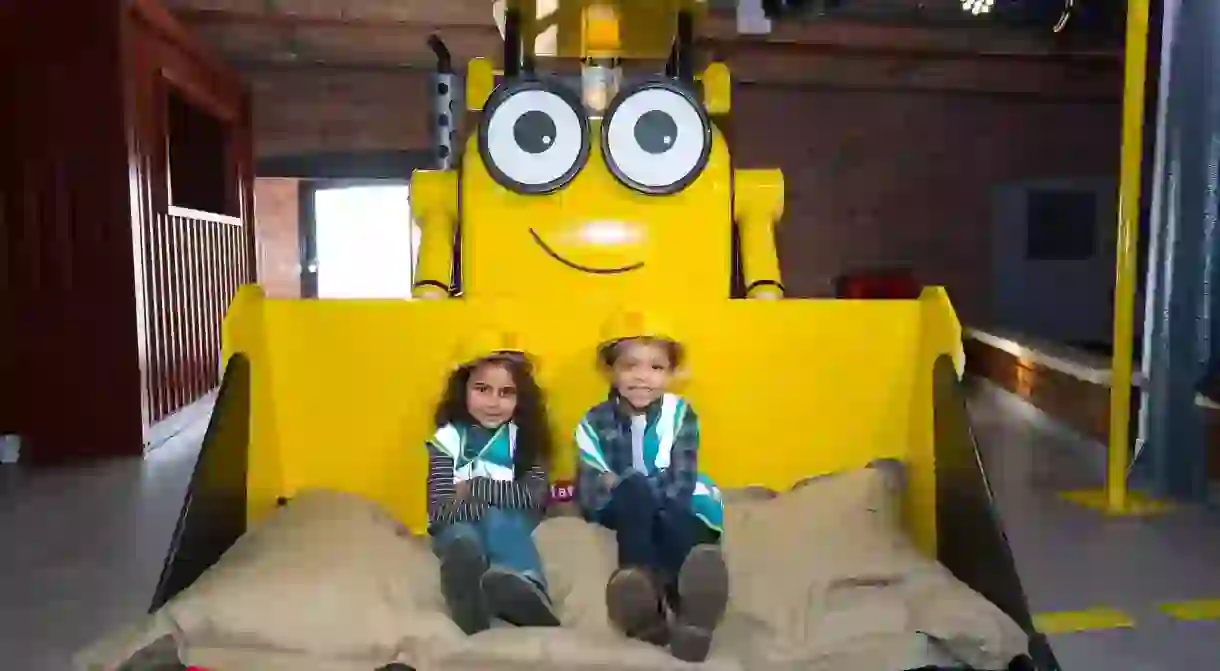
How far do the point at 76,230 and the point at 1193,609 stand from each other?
11.0 feet

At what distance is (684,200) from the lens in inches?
77.8

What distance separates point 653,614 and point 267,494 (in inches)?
28.5

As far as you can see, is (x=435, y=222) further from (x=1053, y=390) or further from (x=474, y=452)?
(x=1053, y=390)

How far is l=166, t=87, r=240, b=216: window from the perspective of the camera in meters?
4.60

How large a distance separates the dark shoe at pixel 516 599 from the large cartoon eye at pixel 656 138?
820 millimetres

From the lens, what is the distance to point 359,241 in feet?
18.6

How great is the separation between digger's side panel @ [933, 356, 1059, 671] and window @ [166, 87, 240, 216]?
3851 millimetres

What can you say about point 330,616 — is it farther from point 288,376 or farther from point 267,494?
point 288,376

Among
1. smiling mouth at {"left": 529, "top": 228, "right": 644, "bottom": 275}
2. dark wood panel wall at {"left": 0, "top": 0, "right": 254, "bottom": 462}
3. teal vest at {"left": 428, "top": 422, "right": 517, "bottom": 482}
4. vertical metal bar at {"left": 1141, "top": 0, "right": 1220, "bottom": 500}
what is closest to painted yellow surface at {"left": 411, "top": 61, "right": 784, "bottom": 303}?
smiling mouth at {"left": 529, "top": 228, "right": 644, "bottom": 275}

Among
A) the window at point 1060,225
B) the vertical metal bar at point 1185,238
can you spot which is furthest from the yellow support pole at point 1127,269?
the window at point 1060,225

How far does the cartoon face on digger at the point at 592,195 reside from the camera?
1898mm

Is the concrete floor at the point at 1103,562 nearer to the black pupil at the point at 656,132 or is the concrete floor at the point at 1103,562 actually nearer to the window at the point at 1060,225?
the black pupil at the point at 656,132

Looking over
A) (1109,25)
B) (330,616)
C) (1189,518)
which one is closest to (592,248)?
(330,616)

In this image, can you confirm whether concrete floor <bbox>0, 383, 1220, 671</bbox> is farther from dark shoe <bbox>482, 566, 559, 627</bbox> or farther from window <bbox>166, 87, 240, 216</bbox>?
window <bbox>166, 87, 240, 216</bbox>
